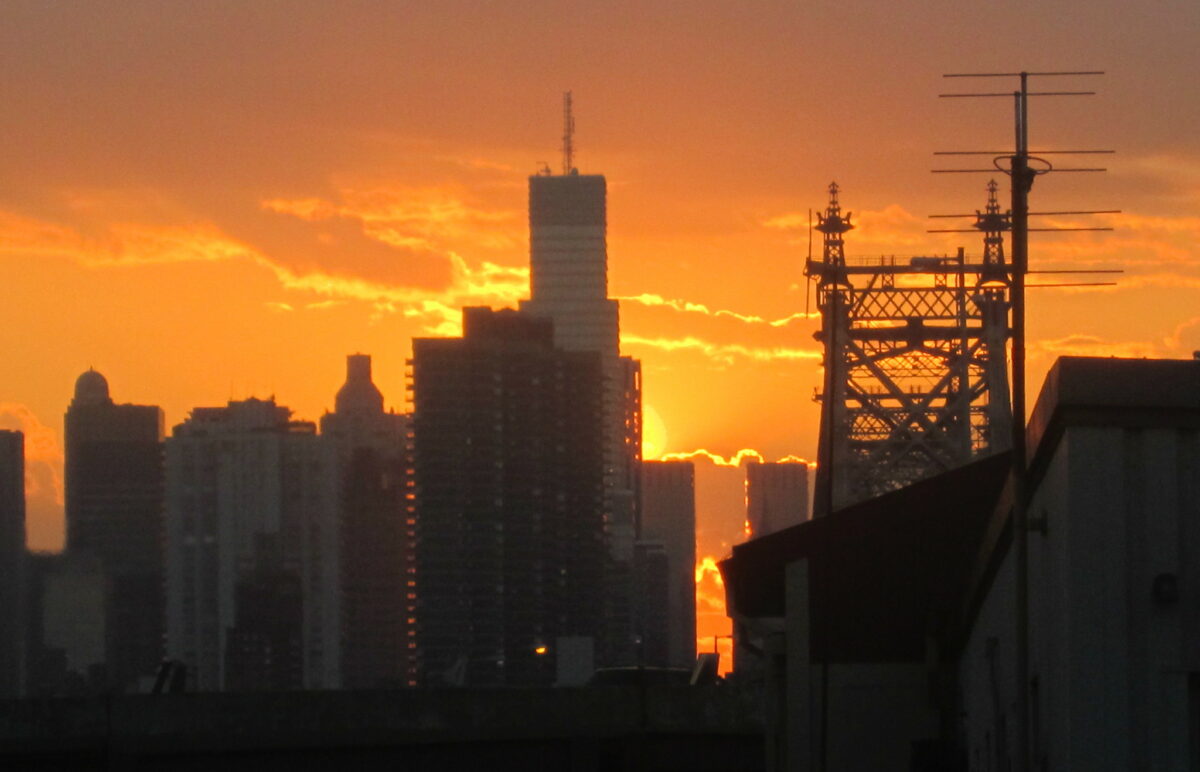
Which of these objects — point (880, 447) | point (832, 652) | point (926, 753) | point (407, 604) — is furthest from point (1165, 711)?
point (407, 604)

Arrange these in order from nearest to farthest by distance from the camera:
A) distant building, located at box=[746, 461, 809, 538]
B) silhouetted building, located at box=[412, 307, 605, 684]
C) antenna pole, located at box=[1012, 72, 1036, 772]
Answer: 1. antenna pole, located at box=[1012, 72, 1036, 772]
2. distant building, located at box=[746, 461, 809, 538]
3. silhouetted building, located at box=[412, 307, 605, 684]

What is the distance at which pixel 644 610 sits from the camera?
180500 mm

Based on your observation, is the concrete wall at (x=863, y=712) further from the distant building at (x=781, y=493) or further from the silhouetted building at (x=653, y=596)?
the silhouetted building at (x=653, y=596)

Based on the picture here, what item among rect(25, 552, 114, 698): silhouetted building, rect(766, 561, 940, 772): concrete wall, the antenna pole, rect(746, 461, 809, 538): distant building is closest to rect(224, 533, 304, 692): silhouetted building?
rect(25, 552, 114, 698): silhouetted building

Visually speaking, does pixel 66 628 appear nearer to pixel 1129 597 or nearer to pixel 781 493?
pixel 781 493

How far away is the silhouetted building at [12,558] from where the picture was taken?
128 meters

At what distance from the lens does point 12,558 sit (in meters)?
147

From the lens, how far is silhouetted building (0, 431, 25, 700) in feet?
419

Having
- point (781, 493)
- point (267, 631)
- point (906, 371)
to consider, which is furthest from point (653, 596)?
point (906, 371)

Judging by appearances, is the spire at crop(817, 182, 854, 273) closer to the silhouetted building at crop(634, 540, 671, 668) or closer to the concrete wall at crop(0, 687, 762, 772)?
the concrete wall at crop(0, 687, 762, 772)

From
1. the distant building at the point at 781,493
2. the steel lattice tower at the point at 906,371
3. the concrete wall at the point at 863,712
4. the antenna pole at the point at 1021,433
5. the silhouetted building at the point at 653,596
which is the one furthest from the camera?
the silhouetted building at the point at 653,596

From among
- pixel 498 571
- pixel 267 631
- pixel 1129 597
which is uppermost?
pixel 498 571

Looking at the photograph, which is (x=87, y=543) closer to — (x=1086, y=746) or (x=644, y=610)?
(x=644, y=610)

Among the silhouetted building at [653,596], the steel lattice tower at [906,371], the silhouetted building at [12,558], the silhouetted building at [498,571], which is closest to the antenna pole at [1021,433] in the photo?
the steel lattice tower at [906,371]
